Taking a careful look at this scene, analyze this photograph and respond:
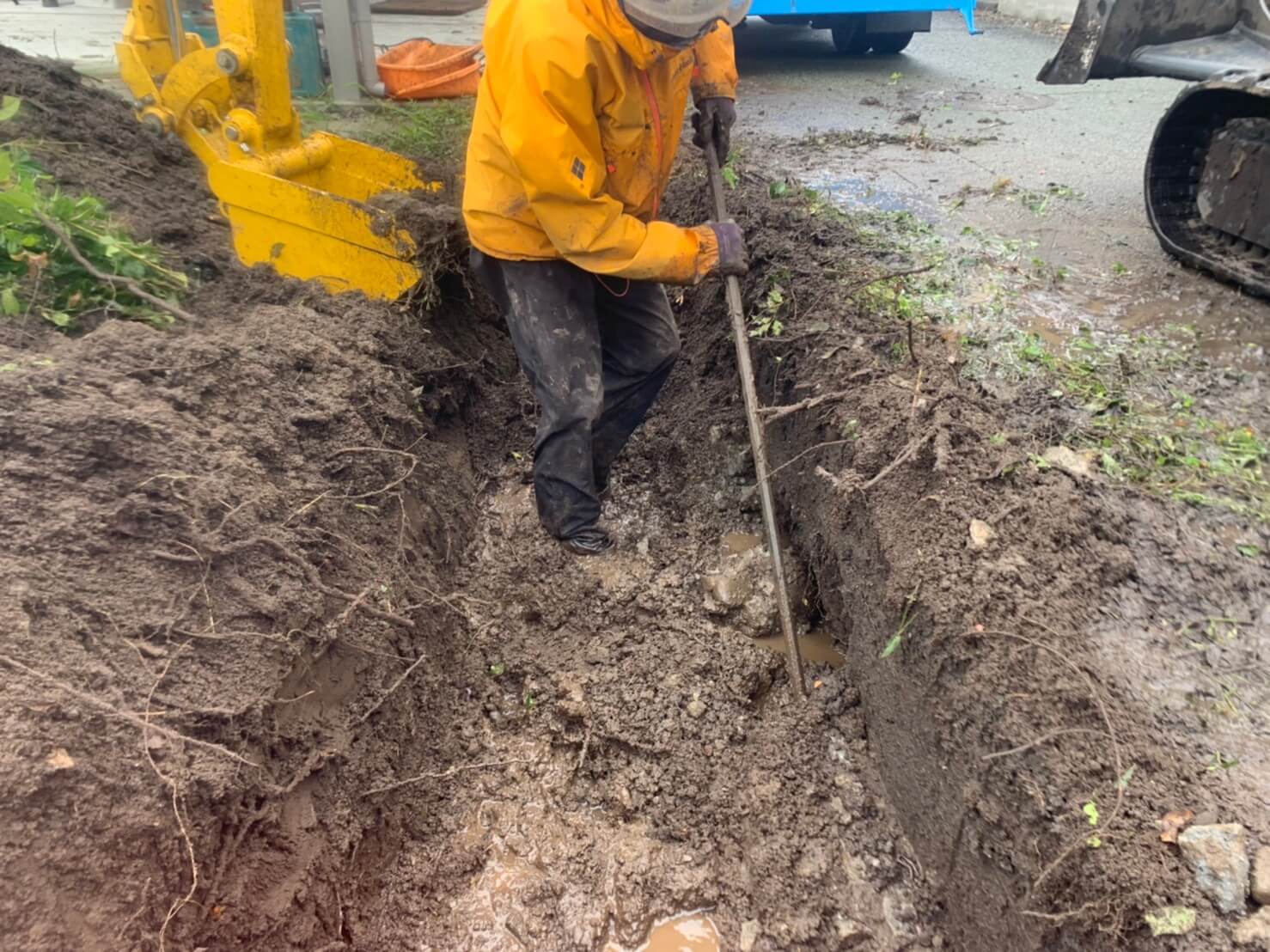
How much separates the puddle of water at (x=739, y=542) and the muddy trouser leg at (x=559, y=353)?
26.2 inches

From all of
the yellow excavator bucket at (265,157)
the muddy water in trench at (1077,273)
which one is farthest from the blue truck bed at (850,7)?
the yellow excavator bucket at (265,157)

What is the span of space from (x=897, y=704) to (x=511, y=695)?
1.33 meters

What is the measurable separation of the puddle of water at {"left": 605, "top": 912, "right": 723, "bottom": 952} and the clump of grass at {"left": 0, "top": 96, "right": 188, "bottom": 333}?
9.08 ft

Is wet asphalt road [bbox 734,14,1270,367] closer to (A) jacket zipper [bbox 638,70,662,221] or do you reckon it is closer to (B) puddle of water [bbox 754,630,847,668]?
(B) puddle of water [bbox 754,630,847,668]

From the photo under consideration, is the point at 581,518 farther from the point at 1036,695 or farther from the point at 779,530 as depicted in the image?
the point at 1036,695

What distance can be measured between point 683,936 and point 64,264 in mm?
3191

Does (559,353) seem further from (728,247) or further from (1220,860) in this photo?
(1220,860)

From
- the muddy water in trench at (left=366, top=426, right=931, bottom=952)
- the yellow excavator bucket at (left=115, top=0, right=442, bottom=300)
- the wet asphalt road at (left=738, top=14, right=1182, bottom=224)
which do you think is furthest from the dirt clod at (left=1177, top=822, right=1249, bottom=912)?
the wet asphalt road at (left=738, top=14, right=1182, bottom=224)

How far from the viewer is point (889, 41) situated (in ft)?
31.1

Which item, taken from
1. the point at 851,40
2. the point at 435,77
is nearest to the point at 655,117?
the point at 435,77

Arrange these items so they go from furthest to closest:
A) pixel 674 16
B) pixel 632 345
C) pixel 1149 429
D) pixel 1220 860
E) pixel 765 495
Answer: pixel 632 345
pixel 765 495
pixel 1149 429
pixel 674 16
pixel 1220 860

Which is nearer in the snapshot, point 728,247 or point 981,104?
point 728,247

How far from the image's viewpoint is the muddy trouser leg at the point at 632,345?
138 inches

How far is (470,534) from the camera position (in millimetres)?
3785
